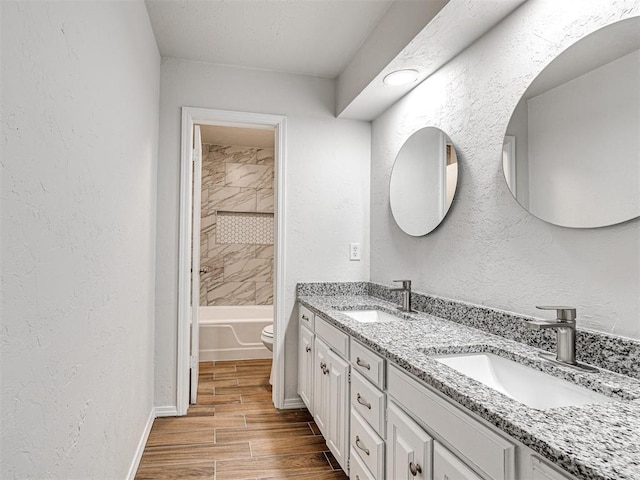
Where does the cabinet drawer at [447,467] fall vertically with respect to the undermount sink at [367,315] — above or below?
below

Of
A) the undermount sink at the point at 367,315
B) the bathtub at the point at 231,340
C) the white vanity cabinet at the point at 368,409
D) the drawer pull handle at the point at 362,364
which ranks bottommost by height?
the bathtub at the point at 231,340

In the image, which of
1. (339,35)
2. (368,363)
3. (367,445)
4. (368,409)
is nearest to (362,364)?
(368,363)

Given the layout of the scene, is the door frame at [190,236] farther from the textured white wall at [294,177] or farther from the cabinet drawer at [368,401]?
the cabinet drawer at [368,401]

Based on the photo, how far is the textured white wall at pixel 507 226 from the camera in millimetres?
1323

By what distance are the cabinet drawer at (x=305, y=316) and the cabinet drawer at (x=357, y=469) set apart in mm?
874

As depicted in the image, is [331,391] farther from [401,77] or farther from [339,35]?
[339,35]

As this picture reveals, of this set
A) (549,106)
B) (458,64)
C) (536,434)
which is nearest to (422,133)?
(458,64)

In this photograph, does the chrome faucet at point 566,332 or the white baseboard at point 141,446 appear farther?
the white baseboard at point 141,446

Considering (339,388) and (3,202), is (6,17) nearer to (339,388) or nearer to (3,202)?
(3,202)

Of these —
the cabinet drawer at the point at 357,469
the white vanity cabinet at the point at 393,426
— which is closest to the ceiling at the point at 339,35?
the white vanity cabinet at the point at 393,426

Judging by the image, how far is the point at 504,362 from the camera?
4.85ft

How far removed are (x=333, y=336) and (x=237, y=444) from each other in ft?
3.08

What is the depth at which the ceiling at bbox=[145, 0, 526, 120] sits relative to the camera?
1870mm

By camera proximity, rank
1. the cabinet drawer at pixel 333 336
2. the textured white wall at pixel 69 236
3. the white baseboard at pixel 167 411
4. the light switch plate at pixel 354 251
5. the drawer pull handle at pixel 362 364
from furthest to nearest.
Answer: the light switch plate at pixel 354 251 → the white baseboard at pixel 167 411 → the cabinet drawer at pixel 333 336 → the drawer pull handle at pixel 362 364 → the textured white wall at pixel 69 236
